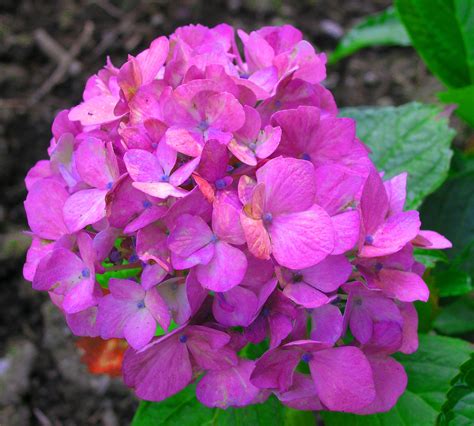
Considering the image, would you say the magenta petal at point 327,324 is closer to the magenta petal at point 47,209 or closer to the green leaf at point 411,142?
the magenta petal at point 47,209

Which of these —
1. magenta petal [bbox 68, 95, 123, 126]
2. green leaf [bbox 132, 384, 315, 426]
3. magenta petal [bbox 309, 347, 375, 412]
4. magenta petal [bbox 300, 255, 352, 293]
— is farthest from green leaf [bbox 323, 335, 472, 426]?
magenta petal [bbox 68, 95, 123, 126]

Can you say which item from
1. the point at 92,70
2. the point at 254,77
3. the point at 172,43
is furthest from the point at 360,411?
the point at 92,70

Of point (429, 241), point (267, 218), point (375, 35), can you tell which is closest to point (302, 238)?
point (267, 218)

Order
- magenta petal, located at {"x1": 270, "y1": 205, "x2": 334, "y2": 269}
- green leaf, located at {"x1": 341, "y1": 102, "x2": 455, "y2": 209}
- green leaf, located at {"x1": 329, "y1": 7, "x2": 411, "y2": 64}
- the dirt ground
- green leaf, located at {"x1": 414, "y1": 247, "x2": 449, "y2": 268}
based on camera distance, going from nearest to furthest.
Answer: magenta petal, located at {"x1": 270, "y1": 205, "x2": 334, "y2": 269} → green leaf, located at {"x1": 414, "y1": 247, "x2": 449, "y2": 268} → green leaf, located at {"x1": 341, "y1": 102, "x2": 455, "y2": 209} → the dirt ground → green leaf, located at {"x1": 329, "y1": 7, "x2": 411, "y2": 64}

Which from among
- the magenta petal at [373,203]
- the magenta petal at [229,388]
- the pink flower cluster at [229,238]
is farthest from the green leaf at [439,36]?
the magenta petal at [229,388]

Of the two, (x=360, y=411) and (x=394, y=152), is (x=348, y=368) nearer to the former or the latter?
(x=360, y=411)

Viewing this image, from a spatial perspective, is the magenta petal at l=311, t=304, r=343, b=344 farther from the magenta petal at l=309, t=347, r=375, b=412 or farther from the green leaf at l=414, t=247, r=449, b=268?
the green leaf at l=414, t=247, r=449, b=268
